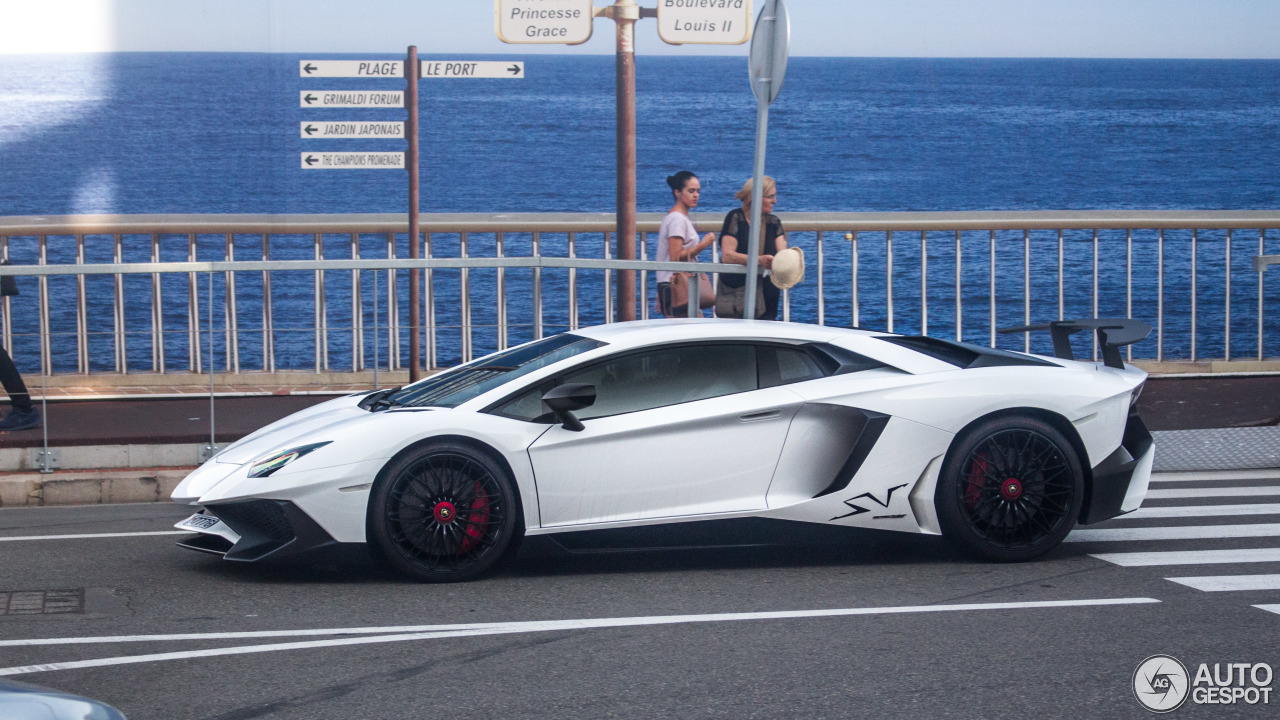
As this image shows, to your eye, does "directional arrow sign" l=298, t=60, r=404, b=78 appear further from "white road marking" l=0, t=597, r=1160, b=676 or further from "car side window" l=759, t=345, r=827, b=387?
"white road marking" l=0, t=597, r=1160, b=676

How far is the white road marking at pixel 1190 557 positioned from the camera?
20.6 ft

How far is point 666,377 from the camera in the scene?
6.17 meters

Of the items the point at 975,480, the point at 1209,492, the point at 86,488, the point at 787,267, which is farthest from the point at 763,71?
the point at 86,488

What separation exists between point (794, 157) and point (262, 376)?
93099mm

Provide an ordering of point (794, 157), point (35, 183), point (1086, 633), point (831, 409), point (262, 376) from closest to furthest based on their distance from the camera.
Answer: point (1086, 633)
point (831, 409)
point (262, 376)
point (35, 183)
point (794, 157)

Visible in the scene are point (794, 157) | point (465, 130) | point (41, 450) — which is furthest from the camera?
point (465, 130)

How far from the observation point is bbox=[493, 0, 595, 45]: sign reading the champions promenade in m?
10.1

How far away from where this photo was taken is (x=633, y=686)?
14.4 ft

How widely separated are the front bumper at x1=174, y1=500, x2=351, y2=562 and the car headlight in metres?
0.13

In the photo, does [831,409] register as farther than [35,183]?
No

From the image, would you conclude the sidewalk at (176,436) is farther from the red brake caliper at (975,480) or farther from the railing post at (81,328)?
the red brake caliper at (975,480)

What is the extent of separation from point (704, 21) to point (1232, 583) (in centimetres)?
632

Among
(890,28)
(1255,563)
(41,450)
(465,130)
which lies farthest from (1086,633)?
(890,28)

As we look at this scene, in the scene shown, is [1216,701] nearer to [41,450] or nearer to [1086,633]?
[1086,633]
